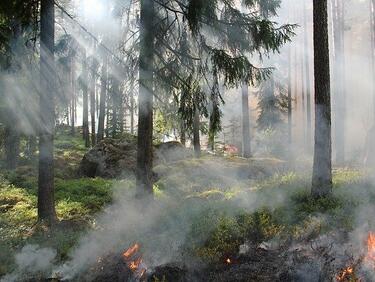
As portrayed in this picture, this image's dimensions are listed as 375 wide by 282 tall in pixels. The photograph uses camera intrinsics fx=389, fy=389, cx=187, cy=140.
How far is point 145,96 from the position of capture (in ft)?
35.7

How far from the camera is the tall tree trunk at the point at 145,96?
35.5ft

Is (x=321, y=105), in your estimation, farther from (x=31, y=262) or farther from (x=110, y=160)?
(x=110, y=160)

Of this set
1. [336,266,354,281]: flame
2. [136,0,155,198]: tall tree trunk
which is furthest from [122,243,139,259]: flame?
[336,266,354,281]: flame

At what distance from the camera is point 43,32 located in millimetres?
10023

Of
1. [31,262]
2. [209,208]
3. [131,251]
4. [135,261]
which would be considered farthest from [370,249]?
[31,262]

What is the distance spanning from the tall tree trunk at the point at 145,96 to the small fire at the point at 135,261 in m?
2.97

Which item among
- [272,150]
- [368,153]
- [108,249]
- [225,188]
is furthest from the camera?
[272,150]

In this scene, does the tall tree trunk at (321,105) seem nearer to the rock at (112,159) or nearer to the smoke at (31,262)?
the smoke at (31,262)

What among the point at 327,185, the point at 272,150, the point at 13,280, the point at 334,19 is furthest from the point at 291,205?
the point at 272,150

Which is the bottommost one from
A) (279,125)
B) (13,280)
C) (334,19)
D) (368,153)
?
(13,280)

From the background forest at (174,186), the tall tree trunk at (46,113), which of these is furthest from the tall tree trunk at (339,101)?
the tall tree trunk at (46,113)

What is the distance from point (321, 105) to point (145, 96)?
15.4 ft

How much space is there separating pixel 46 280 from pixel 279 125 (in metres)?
27.1

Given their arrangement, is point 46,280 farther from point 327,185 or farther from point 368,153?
point 368,153
